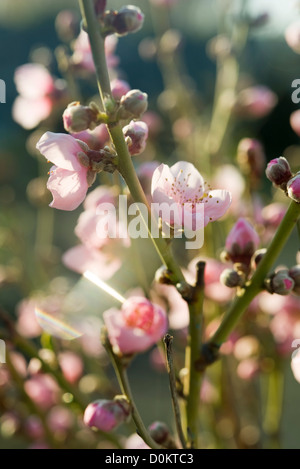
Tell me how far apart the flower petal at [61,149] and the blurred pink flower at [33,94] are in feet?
1.14

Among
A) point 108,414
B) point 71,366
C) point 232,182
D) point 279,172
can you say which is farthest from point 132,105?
point 71,366

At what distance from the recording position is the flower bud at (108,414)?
17.7 inches

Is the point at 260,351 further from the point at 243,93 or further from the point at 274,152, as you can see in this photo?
the point at 274,152

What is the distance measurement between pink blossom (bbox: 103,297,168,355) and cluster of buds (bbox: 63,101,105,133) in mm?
166

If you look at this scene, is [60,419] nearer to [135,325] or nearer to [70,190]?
[135,325]

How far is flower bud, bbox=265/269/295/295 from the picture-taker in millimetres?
431

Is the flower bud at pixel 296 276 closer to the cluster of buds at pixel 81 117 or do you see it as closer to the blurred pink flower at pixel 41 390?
the cluster of buds at pixel 81 117

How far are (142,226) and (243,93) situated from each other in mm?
580

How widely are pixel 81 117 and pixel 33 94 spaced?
378 millimetres

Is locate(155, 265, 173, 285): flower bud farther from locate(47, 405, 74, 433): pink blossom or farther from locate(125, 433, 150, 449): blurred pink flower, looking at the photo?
locate(47, 405, 74, 433): pink blossom

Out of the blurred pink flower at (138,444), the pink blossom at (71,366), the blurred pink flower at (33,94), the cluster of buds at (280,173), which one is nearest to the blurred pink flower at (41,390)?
the pink blossom at (71,366)

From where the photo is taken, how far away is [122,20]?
448 millimetres

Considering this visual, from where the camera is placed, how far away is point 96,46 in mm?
410
